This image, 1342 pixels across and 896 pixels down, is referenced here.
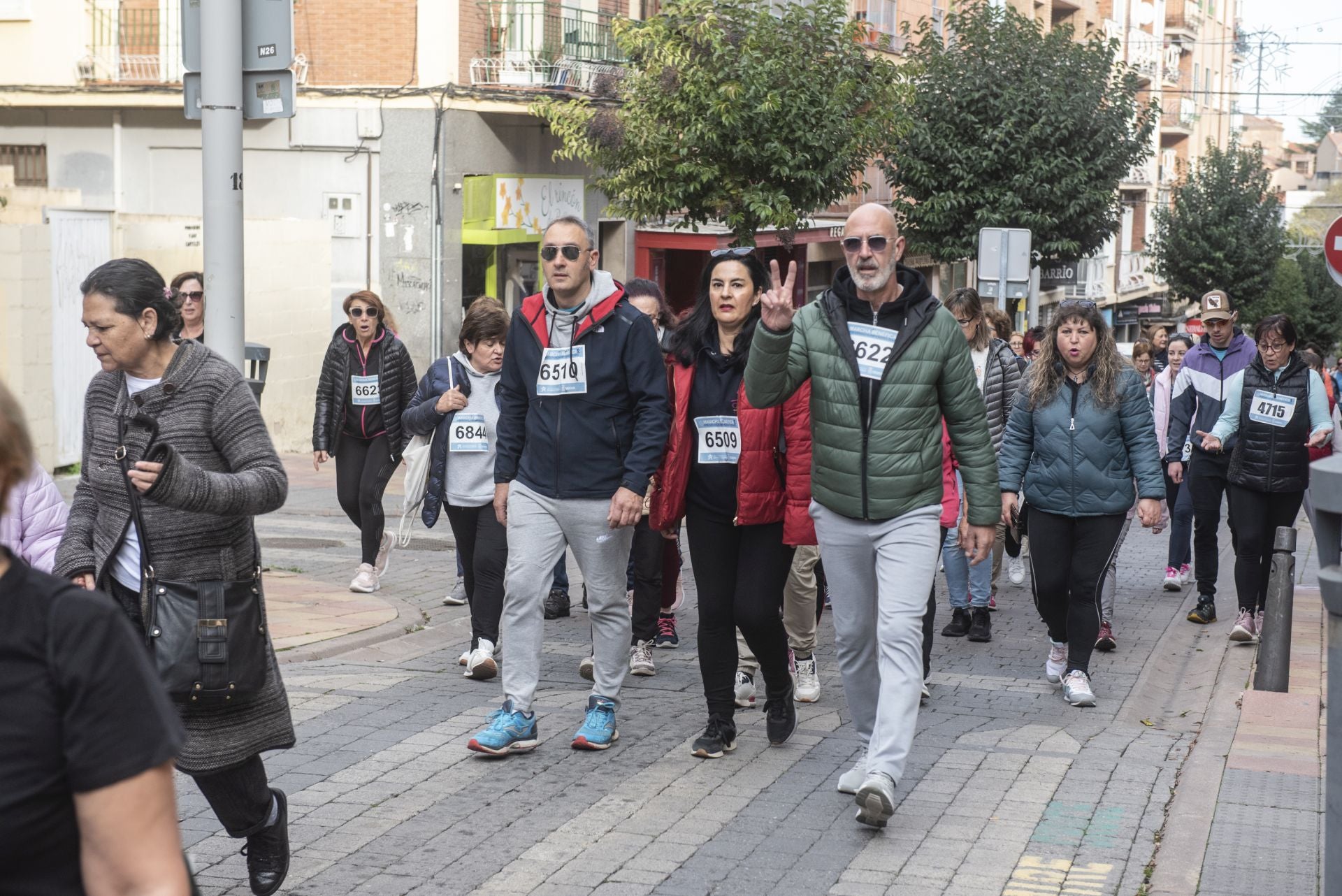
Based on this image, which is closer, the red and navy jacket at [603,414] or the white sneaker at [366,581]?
the red and navy jacket at [603,414]

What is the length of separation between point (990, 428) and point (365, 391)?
3.63 metres

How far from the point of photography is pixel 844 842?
540 centimetres

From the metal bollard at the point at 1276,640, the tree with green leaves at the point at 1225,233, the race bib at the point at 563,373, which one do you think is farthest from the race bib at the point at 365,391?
the tree with green leaves at the point at 1225,233

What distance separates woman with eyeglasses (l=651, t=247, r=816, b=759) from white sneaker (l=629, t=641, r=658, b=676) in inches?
63.3

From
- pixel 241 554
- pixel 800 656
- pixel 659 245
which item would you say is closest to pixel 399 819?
pixel 241 554

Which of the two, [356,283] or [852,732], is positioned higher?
[356,283]

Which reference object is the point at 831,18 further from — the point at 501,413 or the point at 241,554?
the point at 241,554

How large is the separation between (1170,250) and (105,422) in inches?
2014

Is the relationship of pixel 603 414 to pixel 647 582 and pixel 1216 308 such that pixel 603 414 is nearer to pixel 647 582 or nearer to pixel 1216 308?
pixel 647 582

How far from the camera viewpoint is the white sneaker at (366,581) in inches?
403

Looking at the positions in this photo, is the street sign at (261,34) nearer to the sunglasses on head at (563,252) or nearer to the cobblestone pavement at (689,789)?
the sunglasses on head at (563,252)

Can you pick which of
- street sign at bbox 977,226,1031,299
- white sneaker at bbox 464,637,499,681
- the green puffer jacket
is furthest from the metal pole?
street sign at bbox 977,226,1031,299

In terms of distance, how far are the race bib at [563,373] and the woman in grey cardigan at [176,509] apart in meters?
1.86

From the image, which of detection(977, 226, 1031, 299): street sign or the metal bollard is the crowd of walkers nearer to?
the metal bollard
